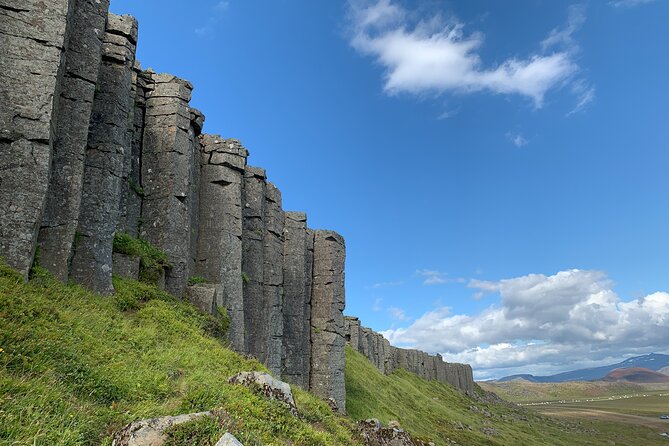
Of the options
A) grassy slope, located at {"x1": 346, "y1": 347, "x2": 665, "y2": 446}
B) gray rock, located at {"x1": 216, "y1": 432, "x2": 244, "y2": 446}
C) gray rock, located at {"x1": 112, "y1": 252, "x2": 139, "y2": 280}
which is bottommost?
grassy slope, located at {"x1": 346, "y1": 347, "x2": 665, "y2": 446}

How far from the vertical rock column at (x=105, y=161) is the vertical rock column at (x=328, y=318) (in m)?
26.2

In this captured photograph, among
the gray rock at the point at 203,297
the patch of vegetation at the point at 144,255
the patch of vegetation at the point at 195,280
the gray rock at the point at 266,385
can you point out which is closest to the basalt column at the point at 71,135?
the patch of vegetation at the point at 144,255

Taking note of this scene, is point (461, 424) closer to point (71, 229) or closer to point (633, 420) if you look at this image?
point (71, 229)

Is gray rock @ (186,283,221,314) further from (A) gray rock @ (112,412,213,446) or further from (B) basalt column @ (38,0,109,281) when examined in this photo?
(A) gray rock @ (112,412,213,446)

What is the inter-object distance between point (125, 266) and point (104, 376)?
11.1 m

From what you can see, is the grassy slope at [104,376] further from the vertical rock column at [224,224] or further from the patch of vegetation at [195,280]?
the vertical rock column at [224,224]

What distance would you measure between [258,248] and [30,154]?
21.2 metres

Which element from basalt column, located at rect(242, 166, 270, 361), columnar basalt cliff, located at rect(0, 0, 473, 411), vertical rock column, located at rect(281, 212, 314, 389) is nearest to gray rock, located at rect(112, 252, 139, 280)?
columnar basalt cliff, located at rect(0, 0, 473, 411)

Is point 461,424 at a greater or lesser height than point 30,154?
lesser

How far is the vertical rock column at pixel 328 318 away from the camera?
42.4 meters

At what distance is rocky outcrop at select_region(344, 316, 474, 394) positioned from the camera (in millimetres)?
80625

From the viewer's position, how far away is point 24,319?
1251 centimetres

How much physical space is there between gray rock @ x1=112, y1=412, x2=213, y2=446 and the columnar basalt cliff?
874cm

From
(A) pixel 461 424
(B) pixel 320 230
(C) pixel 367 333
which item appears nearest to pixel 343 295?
(B) pixel 320 230
